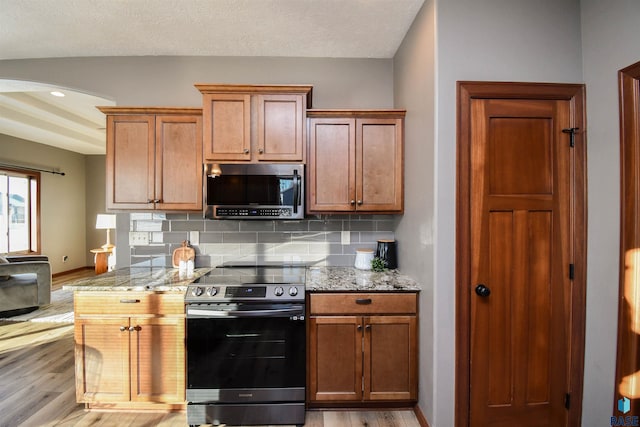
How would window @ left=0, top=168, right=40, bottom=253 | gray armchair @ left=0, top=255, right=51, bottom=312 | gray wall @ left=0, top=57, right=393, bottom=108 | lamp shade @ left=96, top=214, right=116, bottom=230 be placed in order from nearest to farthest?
gray wall @ left=0, top=57, right=393, bottom=108 → gray armchair @ left=0, top=255, right=51, bottom=312 → window @ left=0, top=168, right=40, bottom=253 → lamp shade @ left=96, top=214, right=116, bottom=230

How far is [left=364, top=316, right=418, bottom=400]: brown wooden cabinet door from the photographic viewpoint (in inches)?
82.2

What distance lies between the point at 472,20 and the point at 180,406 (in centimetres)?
321

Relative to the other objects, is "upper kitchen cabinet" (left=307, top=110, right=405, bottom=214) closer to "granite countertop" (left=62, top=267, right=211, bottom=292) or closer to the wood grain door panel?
the wood grain door panel

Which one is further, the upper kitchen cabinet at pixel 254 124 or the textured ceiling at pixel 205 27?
the upper kitchen cabinet at pixel 254 124

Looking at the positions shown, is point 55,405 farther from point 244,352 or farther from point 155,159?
point 155,159

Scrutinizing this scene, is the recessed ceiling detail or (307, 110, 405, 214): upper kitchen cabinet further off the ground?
the recessed ceiling detail

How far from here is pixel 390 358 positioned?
2.10 m

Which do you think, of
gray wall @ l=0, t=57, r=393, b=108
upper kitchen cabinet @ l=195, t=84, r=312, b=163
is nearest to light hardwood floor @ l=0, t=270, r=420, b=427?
upper kitchen cabinet @ l=195, t=84, r=312, b=163

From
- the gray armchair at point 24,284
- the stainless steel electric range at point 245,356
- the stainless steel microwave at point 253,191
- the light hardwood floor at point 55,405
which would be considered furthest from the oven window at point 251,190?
the gray armchair at point 24,284

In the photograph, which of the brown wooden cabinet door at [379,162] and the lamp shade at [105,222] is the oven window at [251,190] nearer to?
the brown wooden cabinet door at [379,162]

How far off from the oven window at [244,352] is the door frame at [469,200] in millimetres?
1006

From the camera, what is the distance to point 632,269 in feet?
5.24

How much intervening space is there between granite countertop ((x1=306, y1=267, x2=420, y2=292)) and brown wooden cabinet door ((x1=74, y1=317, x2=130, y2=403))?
1355 mm

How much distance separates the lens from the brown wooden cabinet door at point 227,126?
7.73ft
